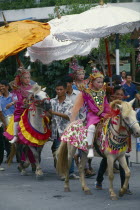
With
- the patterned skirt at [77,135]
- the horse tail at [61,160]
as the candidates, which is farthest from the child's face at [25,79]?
the patterned skirt at [77,135]

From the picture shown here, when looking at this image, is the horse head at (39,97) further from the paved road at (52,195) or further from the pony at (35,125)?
the paved road at (52,195)

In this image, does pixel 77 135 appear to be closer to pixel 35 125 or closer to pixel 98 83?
pixel 98 83

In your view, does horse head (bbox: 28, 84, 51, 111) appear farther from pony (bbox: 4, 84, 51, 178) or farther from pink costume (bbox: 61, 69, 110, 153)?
pink costume (bbox: 61, 69, 110, 153)

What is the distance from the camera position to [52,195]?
32.0 feet

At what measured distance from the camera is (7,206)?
29.0 feet

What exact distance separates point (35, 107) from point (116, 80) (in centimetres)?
161

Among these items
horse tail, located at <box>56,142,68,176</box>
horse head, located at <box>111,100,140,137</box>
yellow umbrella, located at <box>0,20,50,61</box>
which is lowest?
horse tail, located at <box>56,142,68,176</box>

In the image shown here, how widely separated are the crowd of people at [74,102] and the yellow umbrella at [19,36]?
0.61 metres

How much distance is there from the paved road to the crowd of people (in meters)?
0.43

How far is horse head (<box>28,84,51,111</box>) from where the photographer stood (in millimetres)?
10875

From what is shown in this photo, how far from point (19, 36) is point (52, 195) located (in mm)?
3452

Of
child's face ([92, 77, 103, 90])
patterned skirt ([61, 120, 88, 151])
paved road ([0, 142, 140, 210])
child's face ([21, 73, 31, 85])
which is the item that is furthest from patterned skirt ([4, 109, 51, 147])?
child's face ([92, 77, 103, 90])

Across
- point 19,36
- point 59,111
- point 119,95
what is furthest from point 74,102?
point 19,36

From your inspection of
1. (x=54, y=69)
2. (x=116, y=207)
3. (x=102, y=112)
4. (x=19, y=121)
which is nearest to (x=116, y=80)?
(x=102, y=112)
